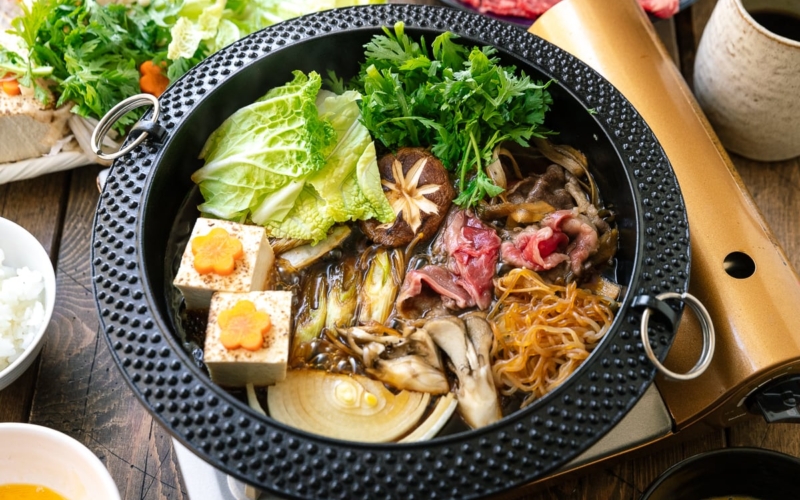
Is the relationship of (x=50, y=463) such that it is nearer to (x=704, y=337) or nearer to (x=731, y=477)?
(x=704, y=337)

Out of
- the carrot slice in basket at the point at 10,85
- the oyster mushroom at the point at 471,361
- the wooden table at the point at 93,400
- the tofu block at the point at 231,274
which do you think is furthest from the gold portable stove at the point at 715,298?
the carrot slice in basket at the point at 10,85

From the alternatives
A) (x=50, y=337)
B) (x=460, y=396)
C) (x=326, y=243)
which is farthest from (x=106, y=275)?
(x=460, y=396)

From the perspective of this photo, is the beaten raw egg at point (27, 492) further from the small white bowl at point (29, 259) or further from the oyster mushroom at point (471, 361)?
the oyster mushroom at point (471, 361)

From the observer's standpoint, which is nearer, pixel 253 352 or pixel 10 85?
pixel 253 352

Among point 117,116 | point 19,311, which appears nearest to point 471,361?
point 117,116

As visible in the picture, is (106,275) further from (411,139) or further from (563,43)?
(563,43)

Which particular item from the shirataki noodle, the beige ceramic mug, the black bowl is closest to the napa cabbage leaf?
the shirataki noodle

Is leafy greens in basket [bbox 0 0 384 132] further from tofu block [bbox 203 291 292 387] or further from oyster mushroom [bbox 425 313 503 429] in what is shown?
oyster mushroom [bbox 425 313 503 429]
